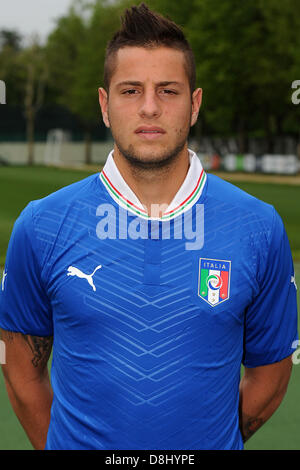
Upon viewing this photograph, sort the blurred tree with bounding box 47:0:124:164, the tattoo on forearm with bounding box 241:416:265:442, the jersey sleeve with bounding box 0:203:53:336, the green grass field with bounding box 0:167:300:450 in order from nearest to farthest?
the jersey sleeve with bounding box 0:203:53:336, the tattoo on forearm with bounding box 241:416:265:442, the green grass field with bounding box 0:167:300:450, the blurred tree with bounding box 47:0:124:164

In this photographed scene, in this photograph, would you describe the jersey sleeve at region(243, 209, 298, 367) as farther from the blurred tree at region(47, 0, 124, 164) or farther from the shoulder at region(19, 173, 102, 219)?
the blurred tree at region(47, 0, 124, 164)

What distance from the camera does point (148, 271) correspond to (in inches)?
99.8

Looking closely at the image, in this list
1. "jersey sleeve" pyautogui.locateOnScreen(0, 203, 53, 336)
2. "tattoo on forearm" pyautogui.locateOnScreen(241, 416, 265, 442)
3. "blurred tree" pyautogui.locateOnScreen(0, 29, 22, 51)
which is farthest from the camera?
"blurred tree" pyautogui.locateOnScreen(0, 29, 22, 51)

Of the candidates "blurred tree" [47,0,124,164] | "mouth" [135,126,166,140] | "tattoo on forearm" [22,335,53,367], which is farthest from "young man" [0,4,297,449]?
"blurred tree" [47,0,124,164]

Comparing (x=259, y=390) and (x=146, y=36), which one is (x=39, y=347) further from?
(x=146, y=36)

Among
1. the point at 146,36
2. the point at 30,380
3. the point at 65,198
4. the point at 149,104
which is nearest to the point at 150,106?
the point at 149,104

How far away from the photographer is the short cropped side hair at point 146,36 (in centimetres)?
254

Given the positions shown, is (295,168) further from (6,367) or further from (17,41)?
(17,41)

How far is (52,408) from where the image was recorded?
107 inches

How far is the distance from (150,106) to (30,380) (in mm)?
1219

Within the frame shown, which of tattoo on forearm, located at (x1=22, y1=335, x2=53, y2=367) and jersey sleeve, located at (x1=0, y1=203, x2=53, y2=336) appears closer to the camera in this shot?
jersey sleeve, located at (x1=0, y1=203, x2=53, y2=336)

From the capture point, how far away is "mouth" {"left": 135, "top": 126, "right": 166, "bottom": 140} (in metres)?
2.51

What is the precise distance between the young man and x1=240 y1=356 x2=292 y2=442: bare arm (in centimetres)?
29

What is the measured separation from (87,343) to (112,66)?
99 cm
